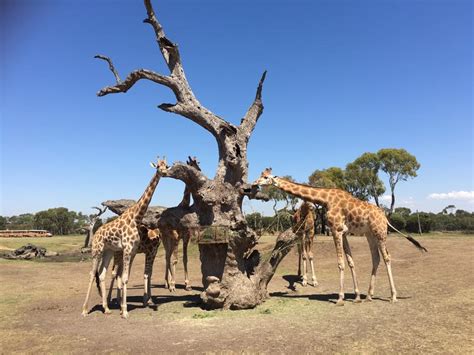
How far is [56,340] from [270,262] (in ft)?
19.2

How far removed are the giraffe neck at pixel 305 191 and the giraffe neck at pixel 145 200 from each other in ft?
12.0

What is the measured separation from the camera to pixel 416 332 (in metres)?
7.07

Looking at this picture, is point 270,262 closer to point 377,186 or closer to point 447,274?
point 447,274

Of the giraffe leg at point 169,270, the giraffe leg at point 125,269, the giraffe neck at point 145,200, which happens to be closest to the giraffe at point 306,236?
the giraffe leg at point 169,270

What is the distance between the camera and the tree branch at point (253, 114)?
1156 centimetres

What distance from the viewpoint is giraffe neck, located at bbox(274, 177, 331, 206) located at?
36.4 feet

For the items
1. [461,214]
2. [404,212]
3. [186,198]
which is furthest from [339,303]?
[461,214]

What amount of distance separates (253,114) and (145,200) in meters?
4.36

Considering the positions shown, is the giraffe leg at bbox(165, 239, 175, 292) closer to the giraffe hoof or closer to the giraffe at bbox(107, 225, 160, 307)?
the giraffe at bbox(107, 225, 160, 307)

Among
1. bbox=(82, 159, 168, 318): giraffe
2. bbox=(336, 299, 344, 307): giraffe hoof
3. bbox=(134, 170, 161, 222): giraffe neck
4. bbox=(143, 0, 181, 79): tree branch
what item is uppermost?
bbox=(143, 0, 181, 79): tree branch

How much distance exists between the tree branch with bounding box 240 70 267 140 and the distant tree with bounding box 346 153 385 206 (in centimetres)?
3183

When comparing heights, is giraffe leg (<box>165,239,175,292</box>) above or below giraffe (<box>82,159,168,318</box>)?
below

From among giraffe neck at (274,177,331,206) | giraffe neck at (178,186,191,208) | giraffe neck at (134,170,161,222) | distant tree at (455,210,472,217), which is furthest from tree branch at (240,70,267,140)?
distant tree at (455,210,472,217)

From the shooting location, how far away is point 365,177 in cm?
4084
